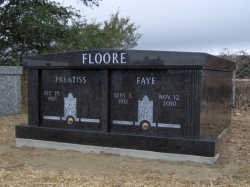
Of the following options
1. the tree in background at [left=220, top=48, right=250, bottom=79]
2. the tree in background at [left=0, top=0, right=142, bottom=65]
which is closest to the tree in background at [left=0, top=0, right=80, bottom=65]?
the tree in background at [left=0, top=0, right=142, bottom=65]

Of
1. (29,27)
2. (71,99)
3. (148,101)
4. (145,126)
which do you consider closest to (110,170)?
(145,126)

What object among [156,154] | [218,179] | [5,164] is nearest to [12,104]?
[5,164]

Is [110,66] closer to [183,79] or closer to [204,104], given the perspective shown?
[183,79]

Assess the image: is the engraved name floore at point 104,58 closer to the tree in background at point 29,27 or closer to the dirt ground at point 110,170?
the dirt ground at point 110,170

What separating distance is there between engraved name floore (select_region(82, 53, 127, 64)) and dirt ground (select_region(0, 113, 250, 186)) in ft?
5.08

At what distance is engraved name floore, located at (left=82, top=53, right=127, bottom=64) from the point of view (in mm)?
5906

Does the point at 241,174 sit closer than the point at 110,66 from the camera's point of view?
Yes

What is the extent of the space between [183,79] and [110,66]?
1246mm

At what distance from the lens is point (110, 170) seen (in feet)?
16.5

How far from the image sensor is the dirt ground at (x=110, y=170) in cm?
449

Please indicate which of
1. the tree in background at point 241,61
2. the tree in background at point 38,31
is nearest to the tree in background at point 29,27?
the tree in background at point 38,31

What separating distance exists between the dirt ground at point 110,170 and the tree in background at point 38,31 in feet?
28.4

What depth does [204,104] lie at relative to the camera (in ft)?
18.8

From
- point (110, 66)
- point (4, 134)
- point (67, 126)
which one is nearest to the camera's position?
point (110, 66)
